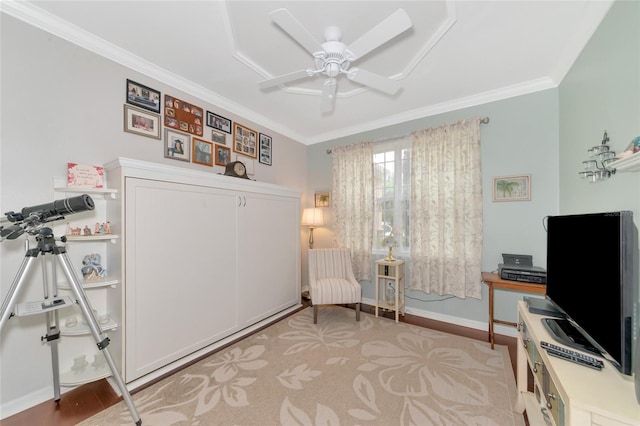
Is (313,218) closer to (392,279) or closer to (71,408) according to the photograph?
(392,279)

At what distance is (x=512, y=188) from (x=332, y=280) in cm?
225

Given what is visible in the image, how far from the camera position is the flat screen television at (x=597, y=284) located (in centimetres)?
97

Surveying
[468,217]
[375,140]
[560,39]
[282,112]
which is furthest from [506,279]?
[282,112]

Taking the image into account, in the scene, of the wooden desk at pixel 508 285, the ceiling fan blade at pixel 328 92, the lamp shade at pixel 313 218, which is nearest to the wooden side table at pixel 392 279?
the wooden desk at pixel 508 285

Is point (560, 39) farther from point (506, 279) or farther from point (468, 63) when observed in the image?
point (506, 279)

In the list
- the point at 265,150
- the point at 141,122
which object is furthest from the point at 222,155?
the point at 141,122

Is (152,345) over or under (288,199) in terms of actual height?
under

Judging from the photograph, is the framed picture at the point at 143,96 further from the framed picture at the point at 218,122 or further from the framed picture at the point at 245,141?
the framed picture at the point at 245,141

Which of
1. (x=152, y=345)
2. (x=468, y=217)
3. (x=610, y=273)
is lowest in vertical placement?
(x=152, y=345)

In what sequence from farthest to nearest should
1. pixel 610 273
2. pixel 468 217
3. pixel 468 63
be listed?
pixel 468 217 → pixel 468 63 → pixel 610 273

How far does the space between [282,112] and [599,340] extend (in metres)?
3.33

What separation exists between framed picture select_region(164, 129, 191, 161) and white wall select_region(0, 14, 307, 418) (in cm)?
40

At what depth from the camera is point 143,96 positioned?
7.23ft

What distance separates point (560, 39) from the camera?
190 centimetres
